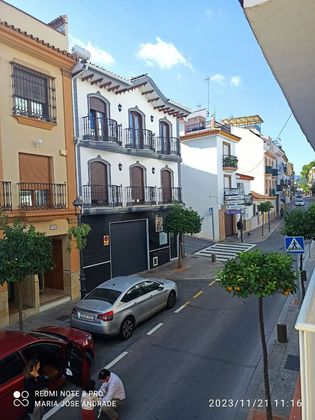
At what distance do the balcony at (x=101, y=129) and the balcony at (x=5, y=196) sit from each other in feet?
13.9

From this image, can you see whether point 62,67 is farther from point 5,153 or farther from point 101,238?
point 101,238

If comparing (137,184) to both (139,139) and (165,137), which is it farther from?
(165,137)

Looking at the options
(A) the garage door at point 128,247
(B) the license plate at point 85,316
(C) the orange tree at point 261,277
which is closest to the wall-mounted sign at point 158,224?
(A) the garage door at point 128,247

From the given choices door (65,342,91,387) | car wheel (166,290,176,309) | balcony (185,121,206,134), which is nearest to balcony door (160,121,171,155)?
balcony (185,121,206,134)

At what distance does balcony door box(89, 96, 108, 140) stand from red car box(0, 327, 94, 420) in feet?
30.7

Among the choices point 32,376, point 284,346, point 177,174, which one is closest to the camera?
point 32,376

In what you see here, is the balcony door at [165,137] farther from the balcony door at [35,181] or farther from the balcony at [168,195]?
the balcony door at [35,181]

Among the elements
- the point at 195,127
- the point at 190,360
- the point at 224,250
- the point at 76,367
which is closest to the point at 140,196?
the point at 224,250

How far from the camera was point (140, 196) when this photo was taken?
56.5 feet

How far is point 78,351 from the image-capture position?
6316 millimetres

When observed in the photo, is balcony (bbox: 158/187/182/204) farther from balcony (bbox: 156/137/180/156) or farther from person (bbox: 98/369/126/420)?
person (bbox: 98/369/126/420)

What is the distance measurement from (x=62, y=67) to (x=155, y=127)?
23.1ft

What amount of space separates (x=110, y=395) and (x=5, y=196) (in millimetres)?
7534

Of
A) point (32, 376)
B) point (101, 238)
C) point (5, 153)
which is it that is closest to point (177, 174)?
point (101, 238)
